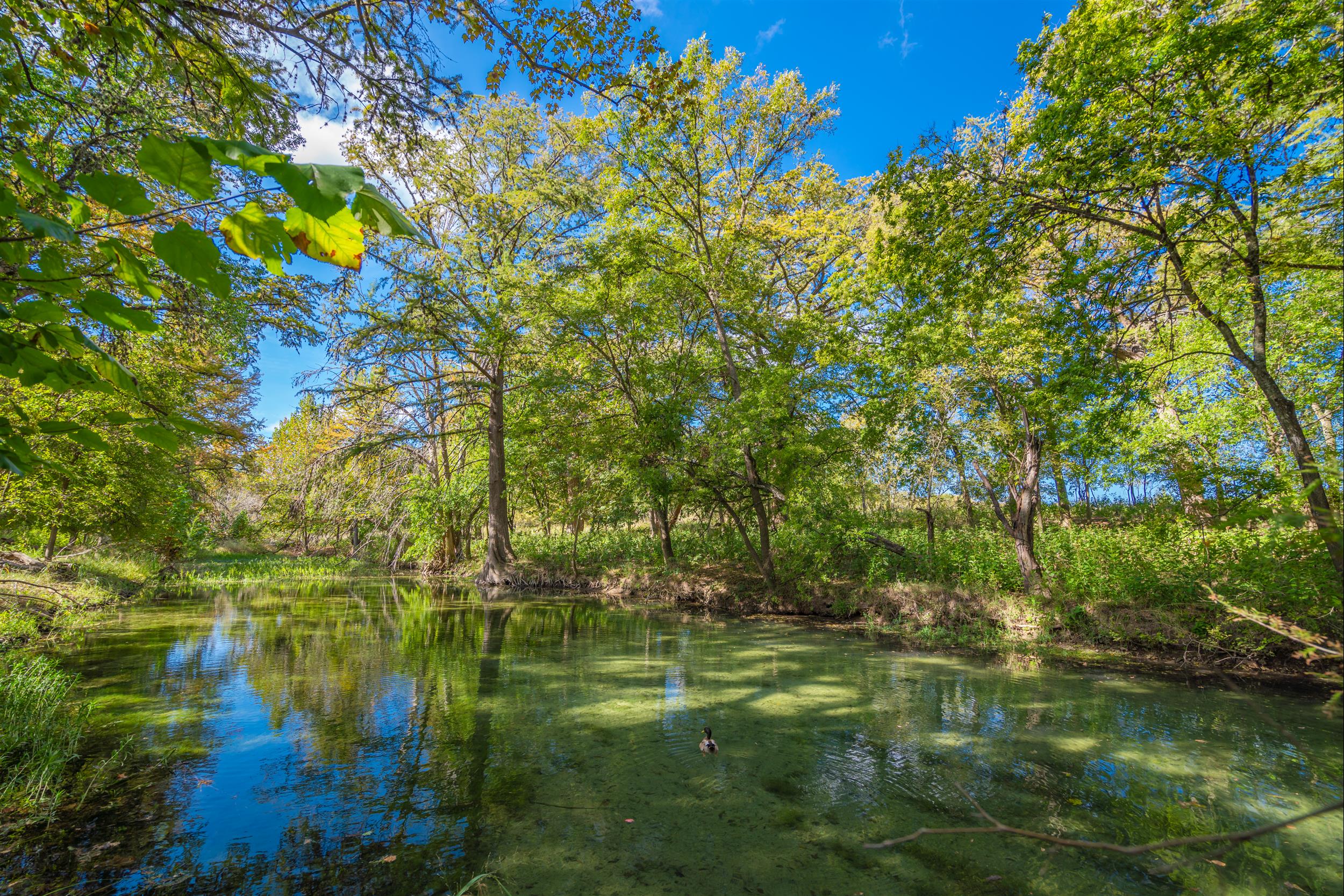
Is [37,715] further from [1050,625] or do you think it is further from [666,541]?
[666,541]

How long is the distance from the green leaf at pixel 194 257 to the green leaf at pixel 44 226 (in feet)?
0.49

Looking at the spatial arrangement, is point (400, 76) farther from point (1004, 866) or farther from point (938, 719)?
point (938, 719)

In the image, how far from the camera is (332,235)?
1279mm

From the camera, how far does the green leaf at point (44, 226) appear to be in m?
1.18

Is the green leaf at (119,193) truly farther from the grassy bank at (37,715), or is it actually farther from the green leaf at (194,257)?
the grassy bank at (37,715)

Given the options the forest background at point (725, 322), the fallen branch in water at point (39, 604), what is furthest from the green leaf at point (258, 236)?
the fallen branch in water at point (39, 604)

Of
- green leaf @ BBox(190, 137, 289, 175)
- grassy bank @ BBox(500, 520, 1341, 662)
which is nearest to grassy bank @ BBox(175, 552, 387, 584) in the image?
grassy bank @ BBox(500, 520, 1341, 662)

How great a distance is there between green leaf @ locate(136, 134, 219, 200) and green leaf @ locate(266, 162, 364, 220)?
214 mm

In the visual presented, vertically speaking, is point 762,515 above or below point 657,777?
above

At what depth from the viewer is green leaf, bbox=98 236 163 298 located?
1358mm

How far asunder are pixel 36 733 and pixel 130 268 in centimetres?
506

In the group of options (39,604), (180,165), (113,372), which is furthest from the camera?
(39,604)

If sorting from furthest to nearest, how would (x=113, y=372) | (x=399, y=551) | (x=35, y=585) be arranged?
(x=399, y=551) < (x=35, y=585) < (x=113, y=372)

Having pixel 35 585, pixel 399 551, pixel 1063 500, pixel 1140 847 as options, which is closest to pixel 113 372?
pixel 1140 847
